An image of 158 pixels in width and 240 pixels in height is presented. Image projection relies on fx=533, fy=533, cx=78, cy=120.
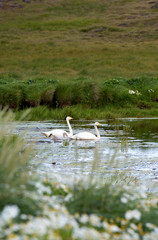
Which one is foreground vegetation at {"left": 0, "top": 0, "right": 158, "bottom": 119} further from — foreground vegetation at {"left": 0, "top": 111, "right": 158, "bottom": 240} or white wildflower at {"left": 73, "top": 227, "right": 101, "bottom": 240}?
white wildflower at {"left": 73, "top": 227, "right": 101, "bottom": 240}

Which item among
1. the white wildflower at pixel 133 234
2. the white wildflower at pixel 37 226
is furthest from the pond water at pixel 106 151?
the white wildflower at pixel 37 226

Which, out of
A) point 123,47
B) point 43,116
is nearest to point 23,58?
point 123,47

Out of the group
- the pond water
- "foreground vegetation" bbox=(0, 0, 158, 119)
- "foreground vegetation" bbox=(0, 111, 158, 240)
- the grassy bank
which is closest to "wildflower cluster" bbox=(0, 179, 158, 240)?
"foreground vegetation" bbox=(0, 111, 158, 240)

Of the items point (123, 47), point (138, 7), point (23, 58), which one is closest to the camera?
point (23, 58)

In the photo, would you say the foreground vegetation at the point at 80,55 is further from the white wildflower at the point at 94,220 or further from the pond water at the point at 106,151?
the white wildflower at the point at 94,220

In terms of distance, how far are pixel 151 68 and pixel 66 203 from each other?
3637cm

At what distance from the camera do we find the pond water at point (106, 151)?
9219mm

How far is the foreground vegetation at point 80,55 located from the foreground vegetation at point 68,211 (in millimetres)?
16596

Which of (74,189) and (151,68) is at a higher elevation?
(151,68)

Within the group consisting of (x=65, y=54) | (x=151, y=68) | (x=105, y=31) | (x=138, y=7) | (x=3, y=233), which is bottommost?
(x=3, y=233)

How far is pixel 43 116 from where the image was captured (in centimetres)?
2166

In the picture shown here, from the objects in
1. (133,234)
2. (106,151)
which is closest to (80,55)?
(106,151)

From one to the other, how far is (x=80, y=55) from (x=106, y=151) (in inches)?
1436

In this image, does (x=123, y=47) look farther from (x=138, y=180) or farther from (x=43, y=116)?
(x=138, y=180)
